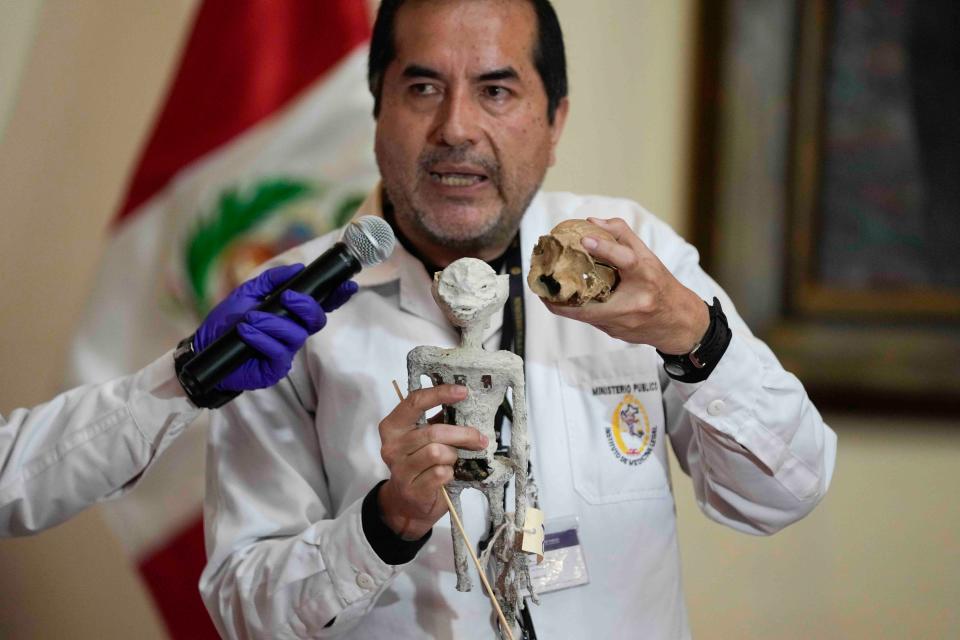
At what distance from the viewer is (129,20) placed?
2146 millimetres

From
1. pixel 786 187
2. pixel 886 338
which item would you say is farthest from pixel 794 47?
pixel 886 338

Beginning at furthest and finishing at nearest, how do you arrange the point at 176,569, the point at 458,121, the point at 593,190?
the point at 593,190 → the point at 176,569 → the point at 458,121

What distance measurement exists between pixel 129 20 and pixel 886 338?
1.88m

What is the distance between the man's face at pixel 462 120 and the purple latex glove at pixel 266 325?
18 cm

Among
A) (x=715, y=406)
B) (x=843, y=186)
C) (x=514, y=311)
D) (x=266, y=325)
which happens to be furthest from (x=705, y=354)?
(x=843, y=186)

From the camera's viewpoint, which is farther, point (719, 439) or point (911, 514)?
point (911, 514)

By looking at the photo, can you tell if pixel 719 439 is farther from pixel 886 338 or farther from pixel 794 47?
pixel 794 47

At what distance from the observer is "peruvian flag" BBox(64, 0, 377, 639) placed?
1889 millimetres

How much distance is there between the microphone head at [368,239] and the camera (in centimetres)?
104

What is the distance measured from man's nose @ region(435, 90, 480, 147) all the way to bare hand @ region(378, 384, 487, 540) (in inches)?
15.3

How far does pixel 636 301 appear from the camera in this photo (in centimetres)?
96

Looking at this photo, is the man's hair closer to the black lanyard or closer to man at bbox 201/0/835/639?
man at bbox 201/0/835/639

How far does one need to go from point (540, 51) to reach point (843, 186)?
99cm

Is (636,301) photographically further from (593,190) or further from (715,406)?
(593,190)
